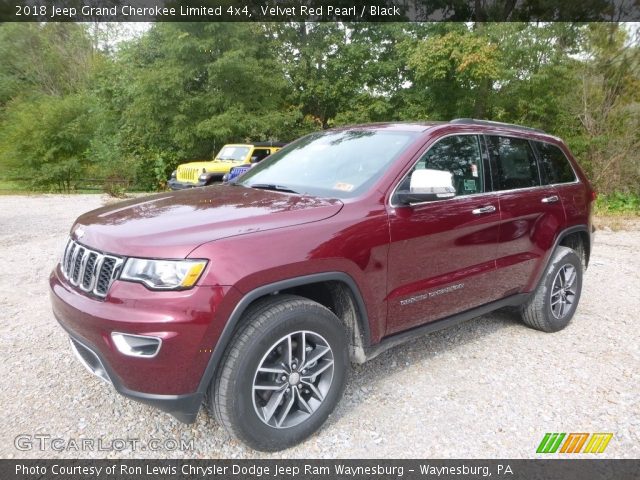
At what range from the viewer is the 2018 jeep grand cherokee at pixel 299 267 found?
7.17 ft

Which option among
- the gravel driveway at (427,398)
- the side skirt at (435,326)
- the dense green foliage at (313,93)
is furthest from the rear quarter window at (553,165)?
the dense green foliage at (313,93)

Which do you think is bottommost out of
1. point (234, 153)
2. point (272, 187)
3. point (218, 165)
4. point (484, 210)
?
point (484, 210)

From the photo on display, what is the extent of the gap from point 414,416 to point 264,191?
1.76m

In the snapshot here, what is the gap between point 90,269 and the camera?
2.40 metres

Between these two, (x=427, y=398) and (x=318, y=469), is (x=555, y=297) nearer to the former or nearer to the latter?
(x=427, y=398)

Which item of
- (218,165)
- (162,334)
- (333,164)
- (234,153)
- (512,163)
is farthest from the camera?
(234,153)

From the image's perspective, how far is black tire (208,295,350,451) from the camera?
7.59 ft

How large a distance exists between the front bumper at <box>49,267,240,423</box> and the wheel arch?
0.04m

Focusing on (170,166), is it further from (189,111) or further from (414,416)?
(414,416)

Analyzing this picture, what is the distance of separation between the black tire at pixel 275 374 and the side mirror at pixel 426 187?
0.88 m

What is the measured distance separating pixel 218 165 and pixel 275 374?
11.4 m

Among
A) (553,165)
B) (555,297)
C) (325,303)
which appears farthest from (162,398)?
(553,165)

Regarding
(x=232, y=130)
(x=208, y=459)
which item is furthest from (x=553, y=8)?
(x=208, y=459)

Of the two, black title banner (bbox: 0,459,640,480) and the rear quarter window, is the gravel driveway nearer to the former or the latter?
black title banner (bbox: 0,459,640,480)
